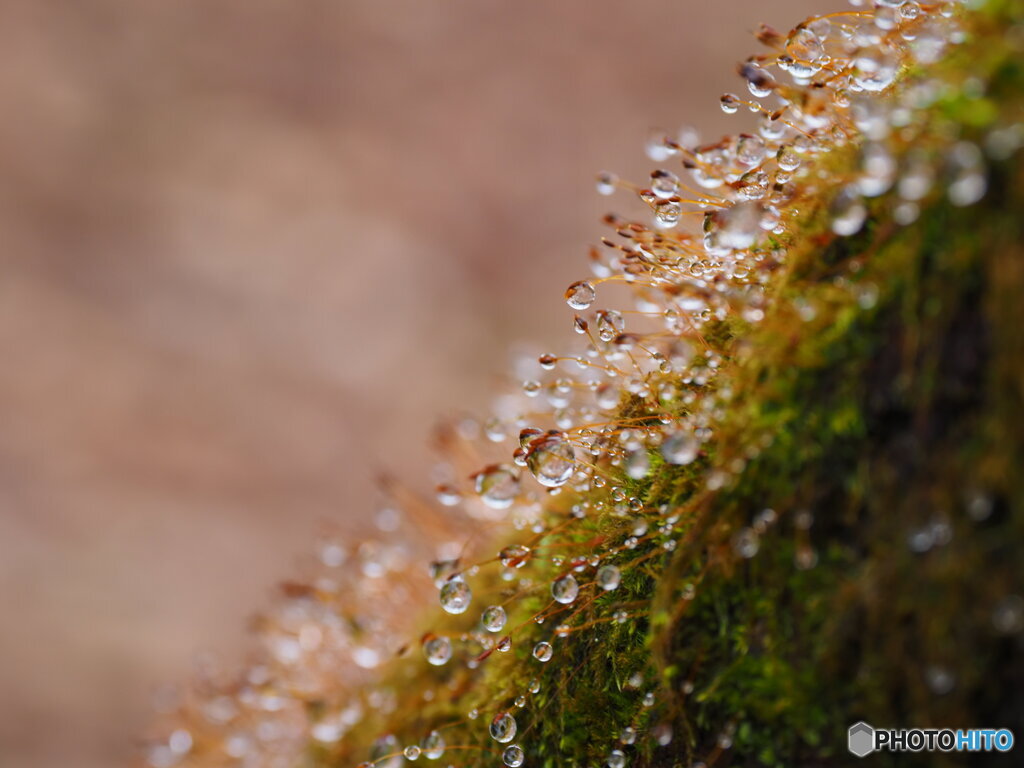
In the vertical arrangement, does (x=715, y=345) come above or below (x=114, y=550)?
below

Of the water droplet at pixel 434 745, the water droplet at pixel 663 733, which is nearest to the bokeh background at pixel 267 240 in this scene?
the water droplet at pixel 434 745

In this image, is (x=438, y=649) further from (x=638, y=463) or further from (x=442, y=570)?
(x=638, y=463)

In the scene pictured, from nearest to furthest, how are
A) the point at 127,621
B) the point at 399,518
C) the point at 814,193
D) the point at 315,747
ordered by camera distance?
the point at 814,193 < the point at 315,747 < the point at 399,518 < the point at 127,621

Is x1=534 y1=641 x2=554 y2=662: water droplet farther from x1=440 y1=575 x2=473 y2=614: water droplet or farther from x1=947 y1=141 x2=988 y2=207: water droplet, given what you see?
x1=947 y1=141 x2=988 y2=207: water droplet

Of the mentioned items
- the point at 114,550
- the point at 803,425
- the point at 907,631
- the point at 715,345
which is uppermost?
the point at 114,550

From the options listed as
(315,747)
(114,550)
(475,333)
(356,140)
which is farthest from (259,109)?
(315,747)

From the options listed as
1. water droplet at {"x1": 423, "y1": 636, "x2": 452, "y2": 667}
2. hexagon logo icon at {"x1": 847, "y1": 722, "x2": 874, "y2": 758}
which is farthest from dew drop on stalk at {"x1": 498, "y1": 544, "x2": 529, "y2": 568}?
hexagon logo icon at {"x1": 847, "y1": 722, "x2": 874, "y2": 758}

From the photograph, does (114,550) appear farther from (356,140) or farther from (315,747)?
(315,747)
